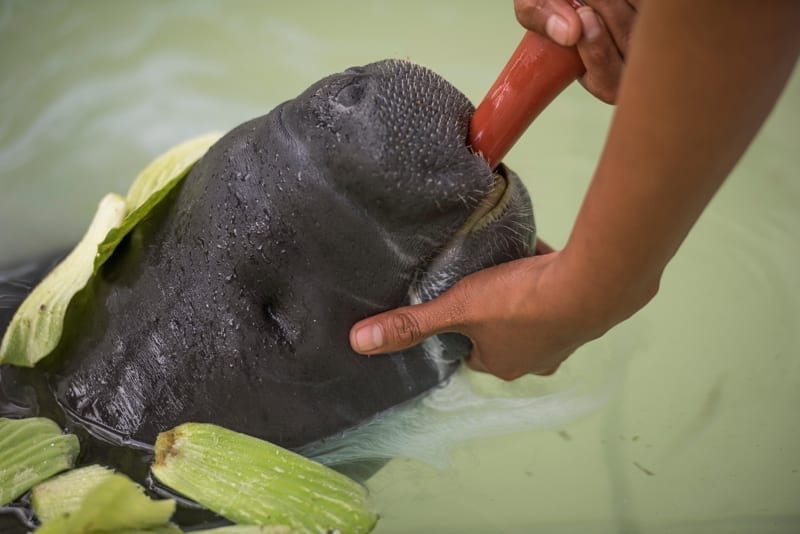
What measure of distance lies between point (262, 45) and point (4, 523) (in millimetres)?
2490

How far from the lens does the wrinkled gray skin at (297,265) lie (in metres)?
1.54

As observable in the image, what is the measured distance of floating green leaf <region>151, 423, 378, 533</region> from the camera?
165 centimetres

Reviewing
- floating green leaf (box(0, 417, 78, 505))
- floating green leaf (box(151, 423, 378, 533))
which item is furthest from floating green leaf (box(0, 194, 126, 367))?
floating green leaf (box(151, 423, 378, 533))

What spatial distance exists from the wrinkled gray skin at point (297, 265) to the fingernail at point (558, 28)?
200 millimetres

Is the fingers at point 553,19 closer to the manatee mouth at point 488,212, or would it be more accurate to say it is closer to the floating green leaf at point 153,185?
the manatee mouth at point 488,212

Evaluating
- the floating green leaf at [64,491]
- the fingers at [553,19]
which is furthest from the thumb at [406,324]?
the floating green leaf at [64,491]

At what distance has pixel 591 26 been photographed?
5.23ft

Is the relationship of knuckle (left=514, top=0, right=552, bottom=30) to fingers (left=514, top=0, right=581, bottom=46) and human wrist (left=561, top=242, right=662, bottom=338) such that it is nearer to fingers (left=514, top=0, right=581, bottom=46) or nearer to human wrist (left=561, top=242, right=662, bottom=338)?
fingers (left=514, top=0, right=581, bottom=46)

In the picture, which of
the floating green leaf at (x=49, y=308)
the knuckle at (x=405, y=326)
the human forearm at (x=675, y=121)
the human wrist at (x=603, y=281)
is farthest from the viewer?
the floating green leaf at (x=49, y=308)

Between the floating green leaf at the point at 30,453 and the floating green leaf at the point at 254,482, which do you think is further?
the floating green leaf at the point at 30,453

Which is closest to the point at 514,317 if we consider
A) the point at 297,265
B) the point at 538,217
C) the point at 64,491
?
the point at 297,265

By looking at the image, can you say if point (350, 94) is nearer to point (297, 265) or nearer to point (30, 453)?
point (297, 265)

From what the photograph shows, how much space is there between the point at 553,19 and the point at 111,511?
3.66 feet

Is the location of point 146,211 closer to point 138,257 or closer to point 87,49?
point 138,257
